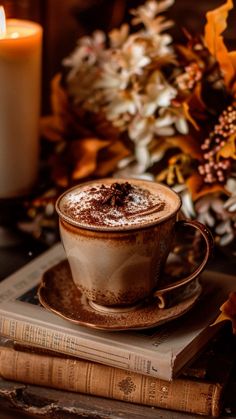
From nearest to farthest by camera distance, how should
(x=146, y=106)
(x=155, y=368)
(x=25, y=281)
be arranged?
(x=155, y=368) → (x=25, y=281) → (x=146, y=106)

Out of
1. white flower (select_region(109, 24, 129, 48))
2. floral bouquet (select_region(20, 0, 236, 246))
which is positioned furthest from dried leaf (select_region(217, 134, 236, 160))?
white flower (select_region(109, 24, 129, 48))

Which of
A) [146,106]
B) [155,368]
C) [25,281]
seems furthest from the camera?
[146,106]

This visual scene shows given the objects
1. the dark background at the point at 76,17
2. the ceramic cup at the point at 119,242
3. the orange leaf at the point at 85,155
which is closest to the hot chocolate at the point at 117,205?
the ceramic cup at the point at 119,242

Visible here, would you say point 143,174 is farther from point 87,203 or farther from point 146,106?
point 87,203

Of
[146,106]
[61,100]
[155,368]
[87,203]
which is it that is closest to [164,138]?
[146,106]

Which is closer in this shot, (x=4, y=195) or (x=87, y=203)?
(x=87, y=203)

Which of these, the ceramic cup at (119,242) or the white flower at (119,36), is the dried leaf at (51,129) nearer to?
the white flower at (119,36)

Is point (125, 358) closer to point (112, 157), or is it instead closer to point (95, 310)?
point (95, 310)

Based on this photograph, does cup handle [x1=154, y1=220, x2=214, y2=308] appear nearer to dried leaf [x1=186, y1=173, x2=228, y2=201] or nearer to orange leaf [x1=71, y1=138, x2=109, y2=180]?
dried leaf [x1=186, y1=173, x2=228, y2=201]
